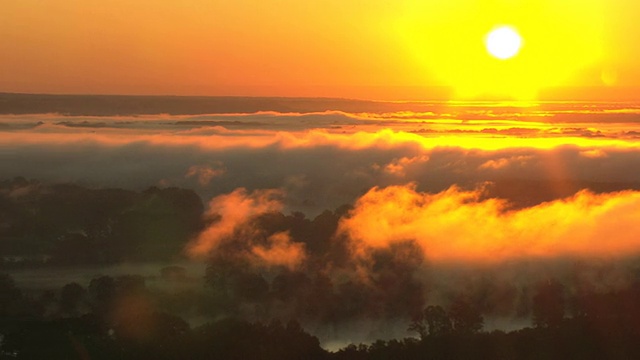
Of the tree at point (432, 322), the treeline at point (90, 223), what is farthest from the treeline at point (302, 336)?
the treeline at point (90, 223)

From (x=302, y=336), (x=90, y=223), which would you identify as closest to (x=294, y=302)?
(x=302, y=336)

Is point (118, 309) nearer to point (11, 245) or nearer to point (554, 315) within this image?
point (554, 315)

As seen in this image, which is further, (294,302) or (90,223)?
(90,223)

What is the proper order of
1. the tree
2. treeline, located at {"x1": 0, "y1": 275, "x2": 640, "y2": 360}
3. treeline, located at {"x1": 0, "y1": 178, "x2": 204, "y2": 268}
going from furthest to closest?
treeline, located at {"x1": 0, "y1": 178, "x2": 204, "y2": 268} < the tree < treeline, located at {"x1": 0, "y1": 275, "x2": 640, "y2": 360}

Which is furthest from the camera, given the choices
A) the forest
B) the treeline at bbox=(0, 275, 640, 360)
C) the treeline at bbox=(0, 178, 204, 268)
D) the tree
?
the treeline at bbox=(0, 178, 204, 268)

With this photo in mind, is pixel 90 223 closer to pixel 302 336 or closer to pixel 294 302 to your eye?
pixel 294 302

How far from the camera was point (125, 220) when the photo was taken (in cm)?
2314

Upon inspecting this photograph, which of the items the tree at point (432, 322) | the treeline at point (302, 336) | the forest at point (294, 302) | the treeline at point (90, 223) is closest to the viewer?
the treeline at point (302, 336)

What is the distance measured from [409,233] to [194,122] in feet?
→ 103

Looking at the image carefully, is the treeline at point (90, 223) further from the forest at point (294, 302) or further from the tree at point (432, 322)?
the tree at point (432, 322)

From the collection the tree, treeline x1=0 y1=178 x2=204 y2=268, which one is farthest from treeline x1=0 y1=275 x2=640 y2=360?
treeline x1=0 y1=178 x2=204 y2=268

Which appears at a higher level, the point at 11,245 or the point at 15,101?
the point at 15,101

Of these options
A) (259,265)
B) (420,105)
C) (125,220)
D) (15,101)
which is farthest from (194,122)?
(259,265)

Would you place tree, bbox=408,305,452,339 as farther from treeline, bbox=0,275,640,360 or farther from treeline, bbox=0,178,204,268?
treeline, bbox=0,178,204,268
